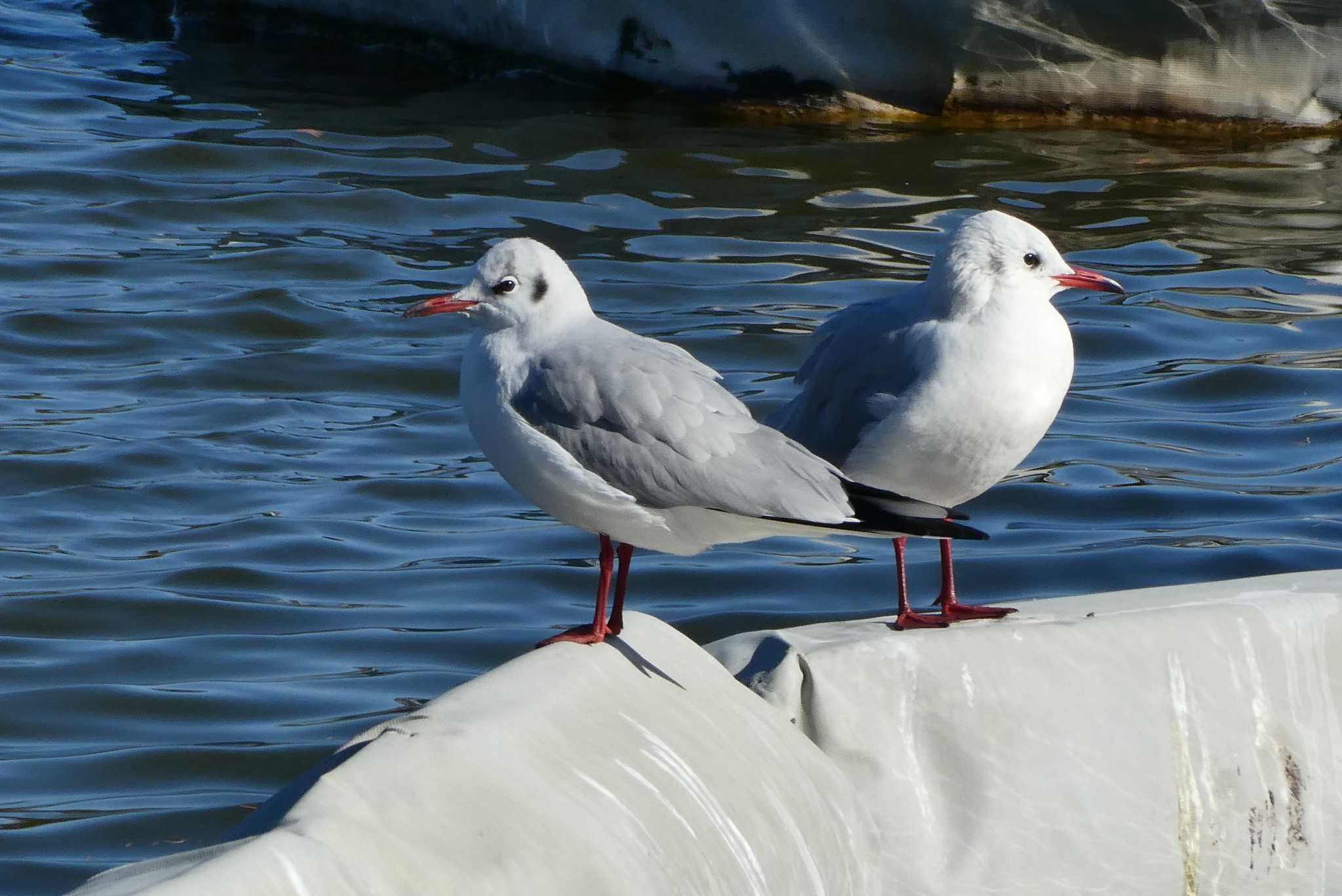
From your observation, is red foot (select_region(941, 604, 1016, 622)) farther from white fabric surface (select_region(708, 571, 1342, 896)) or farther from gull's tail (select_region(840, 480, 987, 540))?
gull's tail (select_region(840, 480, 987, 540))

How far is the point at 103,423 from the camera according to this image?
23.6ft

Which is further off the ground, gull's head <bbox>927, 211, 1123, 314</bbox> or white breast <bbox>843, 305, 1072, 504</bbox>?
gull's head <bbox>927, 211, 1123, 314</bbox>

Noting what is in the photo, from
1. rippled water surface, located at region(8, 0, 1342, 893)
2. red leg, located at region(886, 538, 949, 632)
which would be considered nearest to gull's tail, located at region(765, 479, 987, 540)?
red leg, located at region(886, 538, 949, 632)

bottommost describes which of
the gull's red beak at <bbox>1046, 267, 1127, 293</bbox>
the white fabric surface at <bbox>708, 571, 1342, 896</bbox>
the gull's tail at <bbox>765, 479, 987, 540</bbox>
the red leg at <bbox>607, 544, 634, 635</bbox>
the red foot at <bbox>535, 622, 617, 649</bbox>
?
the white fabric surface at <bbox>708, 571, 1342, 896</bbox>

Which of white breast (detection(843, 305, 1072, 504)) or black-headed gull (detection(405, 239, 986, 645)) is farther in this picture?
white breast (detection(843, 305, 1072, 504))

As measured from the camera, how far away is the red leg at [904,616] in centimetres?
410

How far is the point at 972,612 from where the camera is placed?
418 centimetres

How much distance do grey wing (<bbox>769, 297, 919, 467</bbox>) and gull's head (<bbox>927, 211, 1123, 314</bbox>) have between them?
15 centimetres

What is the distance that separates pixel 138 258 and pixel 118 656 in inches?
163

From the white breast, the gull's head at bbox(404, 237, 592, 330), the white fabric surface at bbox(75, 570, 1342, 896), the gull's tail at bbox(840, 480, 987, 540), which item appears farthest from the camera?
the white breast

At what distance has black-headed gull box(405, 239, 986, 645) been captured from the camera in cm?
353

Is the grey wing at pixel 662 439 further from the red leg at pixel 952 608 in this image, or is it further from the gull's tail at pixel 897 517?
the red leg at pixel 952 608

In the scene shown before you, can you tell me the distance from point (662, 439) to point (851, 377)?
82 centimetres

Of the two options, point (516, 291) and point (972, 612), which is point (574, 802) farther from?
point (972, 612)
